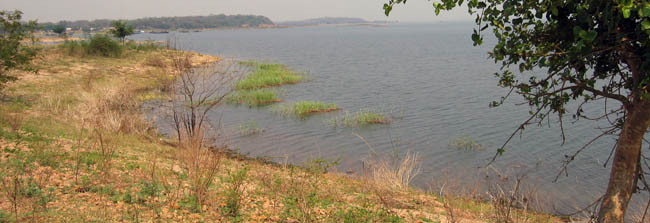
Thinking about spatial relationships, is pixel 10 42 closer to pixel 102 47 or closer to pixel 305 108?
pixel 305 108

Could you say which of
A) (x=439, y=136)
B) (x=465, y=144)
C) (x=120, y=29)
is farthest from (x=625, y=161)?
(x=120, y=29)

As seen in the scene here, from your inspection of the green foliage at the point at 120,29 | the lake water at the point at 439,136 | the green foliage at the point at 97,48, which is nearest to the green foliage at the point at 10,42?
the lake water at the point at 439,136

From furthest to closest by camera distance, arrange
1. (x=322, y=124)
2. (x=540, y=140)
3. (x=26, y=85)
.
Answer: (x=26, y=85), (x=322, y=124), (x=540, y=140)

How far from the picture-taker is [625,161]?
4.74 metres

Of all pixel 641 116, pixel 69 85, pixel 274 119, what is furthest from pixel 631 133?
pixel 69 85

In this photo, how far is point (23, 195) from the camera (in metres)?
6.06

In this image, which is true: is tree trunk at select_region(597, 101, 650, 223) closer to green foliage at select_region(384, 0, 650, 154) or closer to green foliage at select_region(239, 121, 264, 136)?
green foliage at select_region(384, 0, 650, 154)

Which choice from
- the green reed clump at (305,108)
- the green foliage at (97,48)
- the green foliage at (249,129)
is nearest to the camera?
the green foliage at (249,129)

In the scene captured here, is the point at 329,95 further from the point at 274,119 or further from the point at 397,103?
the point at 274,119

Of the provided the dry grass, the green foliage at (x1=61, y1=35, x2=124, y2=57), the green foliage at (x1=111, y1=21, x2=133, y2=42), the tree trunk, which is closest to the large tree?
the tree trunk

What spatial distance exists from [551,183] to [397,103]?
11351 mm

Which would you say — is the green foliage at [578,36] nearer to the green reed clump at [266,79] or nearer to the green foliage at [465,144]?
the green foliage at [465,144]

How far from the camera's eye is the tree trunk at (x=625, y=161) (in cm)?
453

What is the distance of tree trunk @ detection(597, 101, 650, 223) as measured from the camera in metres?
4.53
